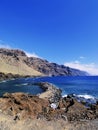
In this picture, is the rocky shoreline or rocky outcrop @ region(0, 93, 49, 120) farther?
rocky outcrop @ region(0, 93, 49, 120)

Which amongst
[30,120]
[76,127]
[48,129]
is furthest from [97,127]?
[30,120]

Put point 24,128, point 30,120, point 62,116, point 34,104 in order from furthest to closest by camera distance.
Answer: point 34,104 → point 62,116 → point 30,120 → point 24,128

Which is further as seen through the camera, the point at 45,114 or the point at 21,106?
the point at 21,106

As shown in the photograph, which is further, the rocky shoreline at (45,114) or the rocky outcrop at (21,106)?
the rocky outcrop at (21,106)

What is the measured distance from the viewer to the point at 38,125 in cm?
2803

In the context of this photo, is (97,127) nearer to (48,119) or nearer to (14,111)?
(48,119)

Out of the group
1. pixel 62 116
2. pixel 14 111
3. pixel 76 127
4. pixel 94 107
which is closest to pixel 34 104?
pixel 14 111

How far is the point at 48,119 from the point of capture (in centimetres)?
3173

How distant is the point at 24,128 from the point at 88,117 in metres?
11.7

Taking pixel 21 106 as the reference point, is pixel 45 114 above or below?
below

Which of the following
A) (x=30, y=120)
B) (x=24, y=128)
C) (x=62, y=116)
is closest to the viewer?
(x=24, y=128)

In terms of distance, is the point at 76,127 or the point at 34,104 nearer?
the point at 76,127

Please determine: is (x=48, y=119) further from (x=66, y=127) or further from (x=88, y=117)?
(x=88, y=117)

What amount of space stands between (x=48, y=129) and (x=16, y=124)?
12.0ft
